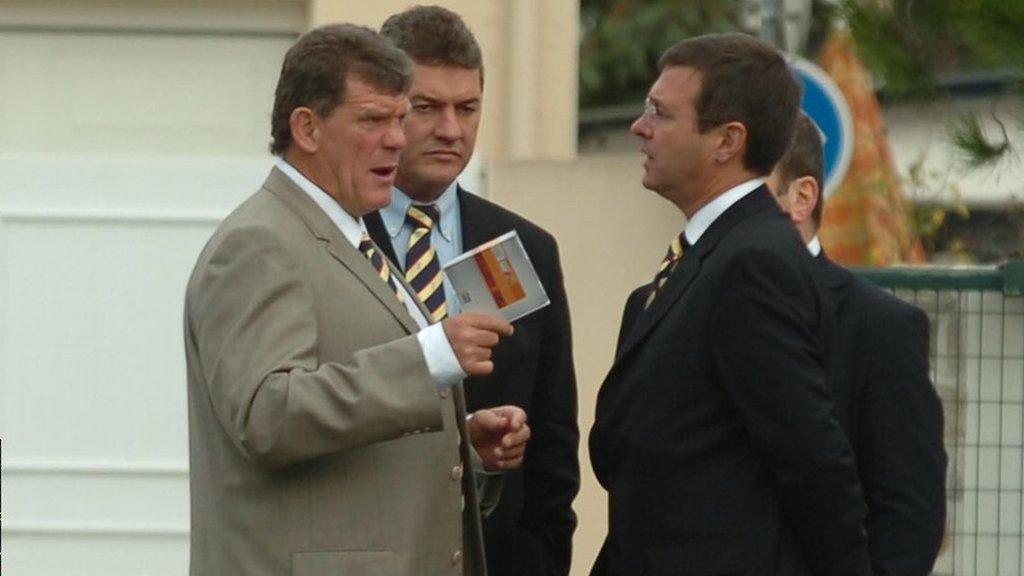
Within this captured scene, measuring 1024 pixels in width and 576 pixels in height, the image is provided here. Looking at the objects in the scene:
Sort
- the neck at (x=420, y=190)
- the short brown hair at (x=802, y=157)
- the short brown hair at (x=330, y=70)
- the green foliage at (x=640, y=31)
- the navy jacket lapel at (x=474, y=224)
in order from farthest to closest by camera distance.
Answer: the green foliage at (x=640, y=31) → the navy jacket lapel at (x=474, y=224) → the neck at (x=420, y=190) → the short brown hair at (x=802, y=157) → the short brown hair at (x=330, y=70)

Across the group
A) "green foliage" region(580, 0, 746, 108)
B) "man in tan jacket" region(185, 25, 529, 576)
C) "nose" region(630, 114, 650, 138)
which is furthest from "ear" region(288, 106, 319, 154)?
"green foliage" region(580, 0, 746, 108)

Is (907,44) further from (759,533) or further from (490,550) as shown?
(759,533)

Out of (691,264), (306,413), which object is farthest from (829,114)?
(306,413)

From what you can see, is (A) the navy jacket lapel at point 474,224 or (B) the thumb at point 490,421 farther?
(A) the navy jacket lapel at point 474,224

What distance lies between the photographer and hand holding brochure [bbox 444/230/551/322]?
3.94 m

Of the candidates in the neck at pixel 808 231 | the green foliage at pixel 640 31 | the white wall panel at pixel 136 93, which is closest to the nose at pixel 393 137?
the neck at pixel 808 231

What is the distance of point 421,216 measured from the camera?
4.70 m

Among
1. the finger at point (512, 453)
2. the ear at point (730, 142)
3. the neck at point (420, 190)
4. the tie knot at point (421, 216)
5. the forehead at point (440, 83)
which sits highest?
the forehead at point (440, 83)

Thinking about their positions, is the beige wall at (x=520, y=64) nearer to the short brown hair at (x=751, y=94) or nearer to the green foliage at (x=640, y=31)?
the short brown hair at (x=751, y=94)

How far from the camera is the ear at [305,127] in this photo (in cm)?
387

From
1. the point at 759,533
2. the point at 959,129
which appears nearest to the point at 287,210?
the point at 759,533

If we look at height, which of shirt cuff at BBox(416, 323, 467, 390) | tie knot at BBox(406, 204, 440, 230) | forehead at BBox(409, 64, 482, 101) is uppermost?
forehead at BBox(409, 64, 482, 101)

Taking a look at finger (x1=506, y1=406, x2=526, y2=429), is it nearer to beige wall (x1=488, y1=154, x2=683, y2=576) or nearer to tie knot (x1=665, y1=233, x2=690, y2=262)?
tie knot (x1=665, y1=233, x2=690, y2=262)

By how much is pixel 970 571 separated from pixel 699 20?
599 inches
